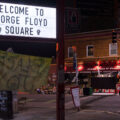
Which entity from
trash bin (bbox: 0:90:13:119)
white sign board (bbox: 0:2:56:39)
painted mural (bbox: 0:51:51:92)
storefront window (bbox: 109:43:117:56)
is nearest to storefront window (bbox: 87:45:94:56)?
storefront window (bbox: 109:43:117:56)

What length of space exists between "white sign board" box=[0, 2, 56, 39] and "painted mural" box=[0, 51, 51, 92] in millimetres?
968

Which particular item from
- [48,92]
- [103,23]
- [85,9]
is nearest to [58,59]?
[48,92]

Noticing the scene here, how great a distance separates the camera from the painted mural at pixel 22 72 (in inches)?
386

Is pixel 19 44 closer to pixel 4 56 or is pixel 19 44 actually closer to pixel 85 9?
pixel 85 9

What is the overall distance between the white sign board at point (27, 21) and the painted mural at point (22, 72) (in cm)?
97

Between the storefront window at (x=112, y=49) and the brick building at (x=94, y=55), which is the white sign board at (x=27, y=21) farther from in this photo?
the storefront window at (x=112, y=49)

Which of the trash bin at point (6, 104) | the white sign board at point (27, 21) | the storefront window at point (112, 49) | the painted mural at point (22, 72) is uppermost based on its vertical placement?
the storefront window at point (112, 49)

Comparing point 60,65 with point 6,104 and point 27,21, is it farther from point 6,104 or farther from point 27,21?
point 6,104

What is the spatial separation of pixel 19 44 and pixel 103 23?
2113 centimetres

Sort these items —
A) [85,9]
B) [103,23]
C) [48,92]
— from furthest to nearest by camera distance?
[85,9] < [103,23] < [48,92]

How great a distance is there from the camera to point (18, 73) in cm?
997

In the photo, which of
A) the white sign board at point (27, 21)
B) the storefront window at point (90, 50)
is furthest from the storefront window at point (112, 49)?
the white sign board at point (27, 21)

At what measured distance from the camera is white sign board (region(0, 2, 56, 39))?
1041 centimetres

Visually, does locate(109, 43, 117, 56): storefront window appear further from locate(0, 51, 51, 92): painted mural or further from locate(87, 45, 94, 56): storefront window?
locate(0, 51, 51, 92): painted mural
